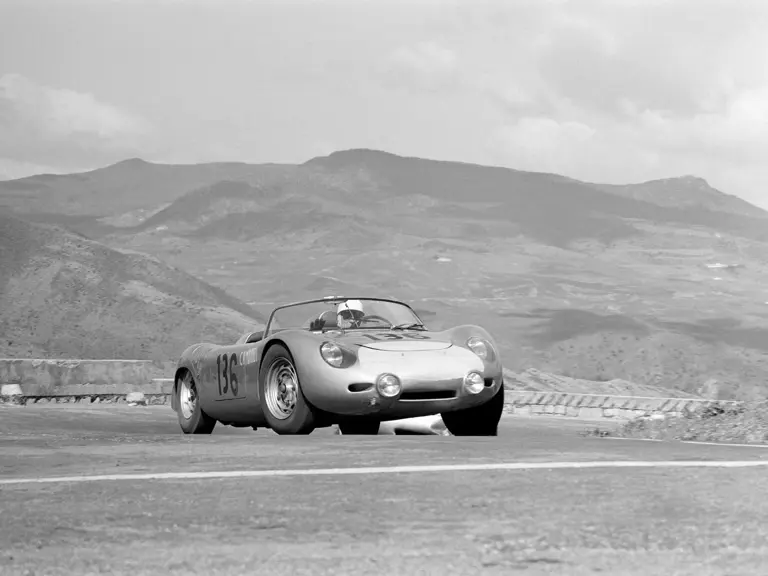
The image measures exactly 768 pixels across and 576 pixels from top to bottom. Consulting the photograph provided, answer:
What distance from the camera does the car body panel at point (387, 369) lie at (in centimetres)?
1097

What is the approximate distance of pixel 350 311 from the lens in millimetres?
12086

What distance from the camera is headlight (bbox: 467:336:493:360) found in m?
11.5

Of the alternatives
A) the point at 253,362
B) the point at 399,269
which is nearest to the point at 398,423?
the point at 253,362

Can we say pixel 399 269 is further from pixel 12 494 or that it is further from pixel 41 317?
pixel 12 494

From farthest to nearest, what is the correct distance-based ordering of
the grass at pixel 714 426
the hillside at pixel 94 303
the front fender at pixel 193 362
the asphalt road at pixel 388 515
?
the hillside at pixel 94 303
the front fender at pixel 193 362
the grass at pixel 714 426
the asphalt road at pixel 388 515

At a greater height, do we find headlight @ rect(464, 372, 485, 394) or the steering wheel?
the steering wheel

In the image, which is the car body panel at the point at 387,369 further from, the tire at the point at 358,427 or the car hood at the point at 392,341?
the tire at the point at 358,427

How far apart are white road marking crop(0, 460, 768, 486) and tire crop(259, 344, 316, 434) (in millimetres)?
3633

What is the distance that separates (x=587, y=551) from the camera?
4.57 m

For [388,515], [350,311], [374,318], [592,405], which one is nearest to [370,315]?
[374,318]

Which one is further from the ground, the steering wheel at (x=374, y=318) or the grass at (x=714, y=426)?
the steering wheel at (x=374, y=318)

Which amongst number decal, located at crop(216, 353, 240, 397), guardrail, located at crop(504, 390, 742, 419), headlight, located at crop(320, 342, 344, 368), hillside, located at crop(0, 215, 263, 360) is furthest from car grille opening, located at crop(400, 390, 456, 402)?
hillside, located at crop(0, 215, 263, 360)

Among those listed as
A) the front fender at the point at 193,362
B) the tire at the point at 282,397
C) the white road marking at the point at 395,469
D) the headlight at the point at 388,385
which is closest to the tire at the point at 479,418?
the headlight at the point at 388,385

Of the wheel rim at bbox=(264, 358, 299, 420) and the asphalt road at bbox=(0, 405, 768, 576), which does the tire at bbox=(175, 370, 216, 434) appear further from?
the asphalt road at bbox=(0, 405, 768, 576)
